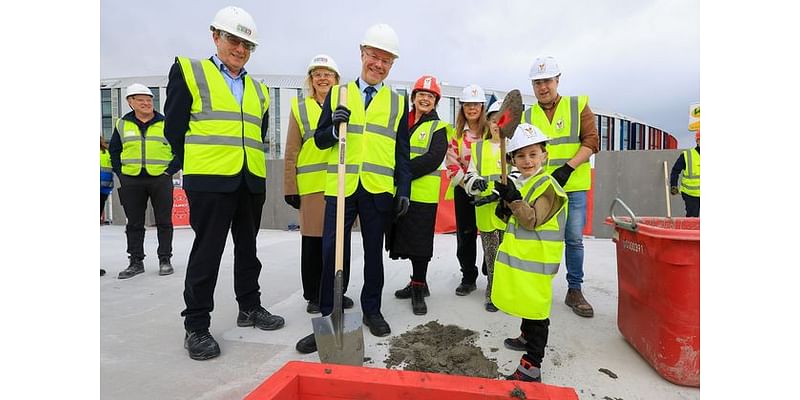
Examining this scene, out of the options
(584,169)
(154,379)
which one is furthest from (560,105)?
(154,379)

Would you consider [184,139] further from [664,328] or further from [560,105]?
[664,328]

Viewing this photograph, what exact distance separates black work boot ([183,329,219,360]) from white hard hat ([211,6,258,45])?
1812mm

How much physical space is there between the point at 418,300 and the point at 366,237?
0.84 meters

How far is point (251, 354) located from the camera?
2266mm

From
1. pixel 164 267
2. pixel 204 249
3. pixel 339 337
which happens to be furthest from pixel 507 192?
pixel 164 267

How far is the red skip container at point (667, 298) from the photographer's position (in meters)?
1.75

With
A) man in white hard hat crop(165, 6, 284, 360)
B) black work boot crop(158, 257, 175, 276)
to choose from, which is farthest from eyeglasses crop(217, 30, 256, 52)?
black work boot crop(158, 257, 175, 276)

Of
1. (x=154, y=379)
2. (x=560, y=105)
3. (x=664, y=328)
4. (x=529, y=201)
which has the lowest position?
(x=154, y=379)

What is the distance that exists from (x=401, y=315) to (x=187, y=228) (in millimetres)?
7924

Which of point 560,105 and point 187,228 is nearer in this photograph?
point 560,105

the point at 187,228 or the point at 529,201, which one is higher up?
the point at 529,201

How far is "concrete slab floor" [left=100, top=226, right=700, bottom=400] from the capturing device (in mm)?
1906

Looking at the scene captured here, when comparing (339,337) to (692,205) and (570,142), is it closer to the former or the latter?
(570,142)

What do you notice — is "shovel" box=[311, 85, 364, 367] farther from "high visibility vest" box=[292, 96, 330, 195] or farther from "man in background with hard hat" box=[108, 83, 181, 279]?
"man in background with hard hat" box=[108, 83, 181, 279]
